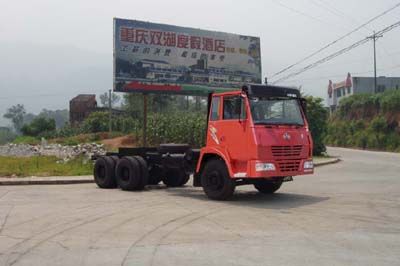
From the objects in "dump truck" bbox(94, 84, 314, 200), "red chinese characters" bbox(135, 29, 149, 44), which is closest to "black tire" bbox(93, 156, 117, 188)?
"dump truck" bbox(94, 84, 314, 200)

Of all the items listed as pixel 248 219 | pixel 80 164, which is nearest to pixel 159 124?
pixel 80 164

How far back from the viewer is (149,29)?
31.6 m

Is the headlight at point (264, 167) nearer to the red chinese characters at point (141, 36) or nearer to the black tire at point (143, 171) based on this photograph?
the black tire at point (143, 171)

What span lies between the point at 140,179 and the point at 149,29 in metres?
16.4

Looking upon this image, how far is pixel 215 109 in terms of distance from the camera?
14.8 meters

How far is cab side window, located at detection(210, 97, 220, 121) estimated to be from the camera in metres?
14.7

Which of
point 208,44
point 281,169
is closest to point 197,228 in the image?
point 281,169

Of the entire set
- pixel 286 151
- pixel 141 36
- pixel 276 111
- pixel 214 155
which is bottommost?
pixel 214 155

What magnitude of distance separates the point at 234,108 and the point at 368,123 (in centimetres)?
5482

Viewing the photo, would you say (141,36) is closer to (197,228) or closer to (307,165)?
(307,165)

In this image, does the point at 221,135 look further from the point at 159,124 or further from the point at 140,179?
the point at 159,124

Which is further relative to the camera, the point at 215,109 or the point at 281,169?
the point at 215,109

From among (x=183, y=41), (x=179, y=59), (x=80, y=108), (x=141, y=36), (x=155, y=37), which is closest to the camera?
(x=141, y=36)

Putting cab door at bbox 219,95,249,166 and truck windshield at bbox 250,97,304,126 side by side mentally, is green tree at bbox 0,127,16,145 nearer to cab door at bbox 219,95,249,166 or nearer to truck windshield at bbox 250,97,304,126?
cab door at bbox 219,95,249,166
